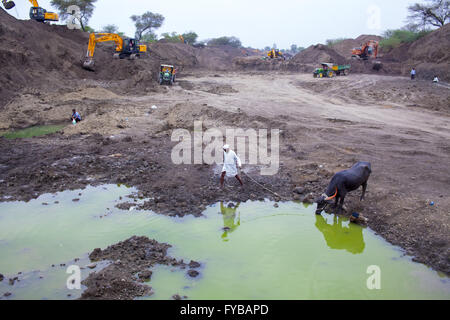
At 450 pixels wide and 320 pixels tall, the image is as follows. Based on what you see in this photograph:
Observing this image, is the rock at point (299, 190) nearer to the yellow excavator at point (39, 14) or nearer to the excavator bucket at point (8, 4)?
the excavator bucket at point (8, 4)

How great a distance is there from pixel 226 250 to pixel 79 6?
49.8m

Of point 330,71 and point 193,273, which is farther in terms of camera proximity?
point 330,71

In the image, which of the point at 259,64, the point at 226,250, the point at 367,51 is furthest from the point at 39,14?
the point at 367,51

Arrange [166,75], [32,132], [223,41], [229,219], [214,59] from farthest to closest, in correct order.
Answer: [223,41] → [214,59] → [166,75] → [32,132] → [229,219]

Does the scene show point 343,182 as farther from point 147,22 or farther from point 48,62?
point 147,22

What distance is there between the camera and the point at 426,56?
1324 inches

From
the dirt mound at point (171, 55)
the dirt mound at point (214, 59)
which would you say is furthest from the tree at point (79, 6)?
the dirt mound at point (214, 59)

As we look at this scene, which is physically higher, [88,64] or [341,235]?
[88,64]

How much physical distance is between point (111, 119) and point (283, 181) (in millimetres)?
10181

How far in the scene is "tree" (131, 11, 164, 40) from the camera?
64250mm

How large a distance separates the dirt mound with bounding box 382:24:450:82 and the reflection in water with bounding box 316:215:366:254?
2427cm

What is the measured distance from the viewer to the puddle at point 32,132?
52.1 feet

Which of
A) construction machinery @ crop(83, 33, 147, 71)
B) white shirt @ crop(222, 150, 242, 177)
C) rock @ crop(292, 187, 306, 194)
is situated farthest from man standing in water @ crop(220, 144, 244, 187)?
construction machinery @ crop(83, 33, 147, 71)
